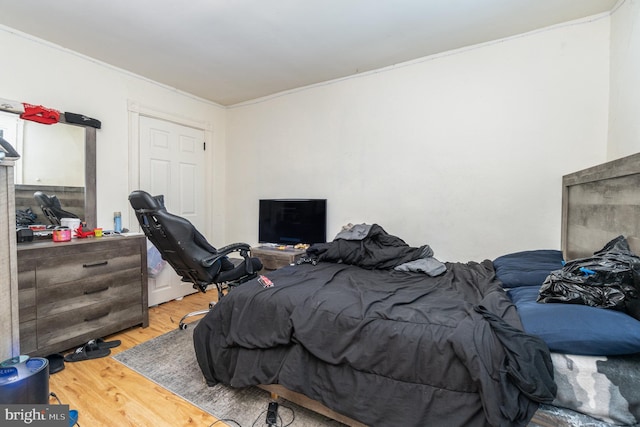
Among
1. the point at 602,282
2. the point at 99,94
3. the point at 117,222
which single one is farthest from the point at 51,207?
the point at 602,282

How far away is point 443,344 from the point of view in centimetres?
119

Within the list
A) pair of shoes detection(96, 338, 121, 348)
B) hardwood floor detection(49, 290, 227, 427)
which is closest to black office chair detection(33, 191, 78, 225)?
pair of shoes detection(96, 338, 121, 348)

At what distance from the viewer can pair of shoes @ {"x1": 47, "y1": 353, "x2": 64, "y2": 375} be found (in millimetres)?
1992

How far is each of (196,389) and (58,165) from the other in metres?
2.28

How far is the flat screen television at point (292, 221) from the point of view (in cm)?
325

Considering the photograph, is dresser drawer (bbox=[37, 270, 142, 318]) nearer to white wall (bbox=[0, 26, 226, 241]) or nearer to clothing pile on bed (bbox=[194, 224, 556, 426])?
white wall (bbox=[0, 26, 226, 241])

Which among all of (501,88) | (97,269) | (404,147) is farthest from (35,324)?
(501,88)

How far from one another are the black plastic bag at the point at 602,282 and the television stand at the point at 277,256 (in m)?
2.13

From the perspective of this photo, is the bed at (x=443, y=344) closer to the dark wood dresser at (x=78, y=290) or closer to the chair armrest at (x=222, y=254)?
A: the chair armrest at (x=222, y=254)

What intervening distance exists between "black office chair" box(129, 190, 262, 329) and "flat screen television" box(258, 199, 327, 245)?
2.50 ft

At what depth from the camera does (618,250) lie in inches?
48.5

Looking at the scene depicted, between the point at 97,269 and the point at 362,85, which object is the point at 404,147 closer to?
the point at 362,85

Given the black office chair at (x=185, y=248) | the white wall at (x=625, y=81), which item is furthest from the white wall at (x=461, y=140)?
the black office chair at (x=185, y=248)

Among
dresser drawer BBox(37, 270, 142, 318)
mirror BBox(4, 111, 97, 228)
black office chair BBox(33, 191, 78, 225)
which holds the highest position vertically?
mirror BBox(4, 111, 97, 228)
